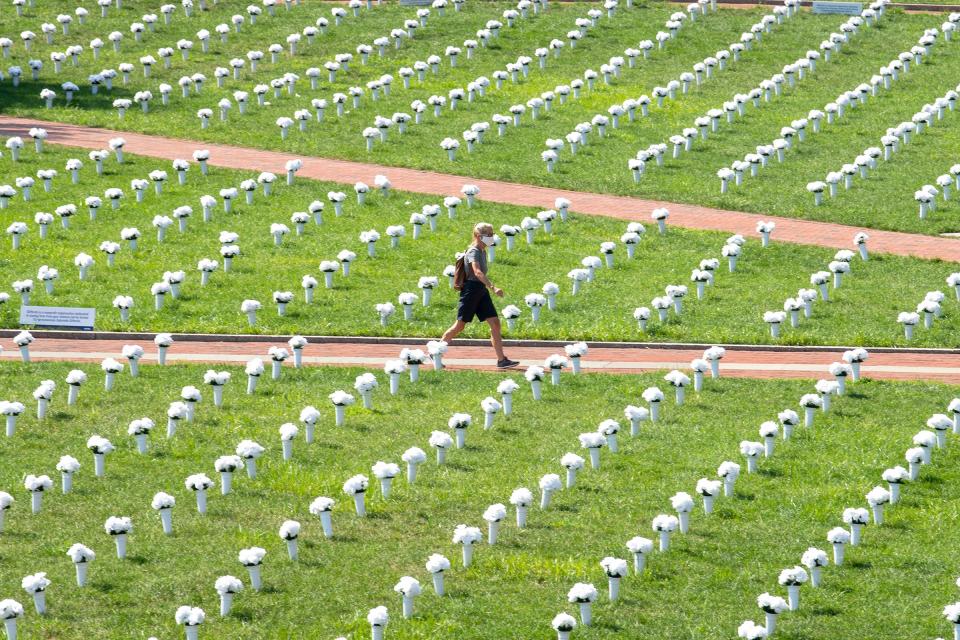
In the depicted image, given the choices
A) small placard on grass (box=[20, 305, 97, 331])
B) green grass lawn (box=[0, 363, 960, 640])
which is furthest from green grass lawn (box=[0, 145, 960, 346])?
green grass lawn (box=[0, 363, 960, 640])

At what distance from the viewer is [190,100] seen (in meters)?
34.4

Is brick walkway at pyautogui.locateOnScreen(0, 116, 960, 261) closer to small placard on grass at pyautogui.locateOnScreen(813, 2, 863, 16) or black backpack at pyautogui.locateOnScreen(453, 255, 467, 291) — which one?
black backpack at pyautogui.locateOnScreen(453, 255, 467, 291)

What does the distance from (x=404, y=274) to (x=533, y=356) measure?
3452 mm

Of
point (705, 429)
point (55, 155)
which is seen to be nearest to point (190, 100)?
point (55, 155)

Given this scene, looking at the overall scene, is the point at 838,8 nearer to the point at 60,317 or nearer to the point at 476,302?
the point at 476,302

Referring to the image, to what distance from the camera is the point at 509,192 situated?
29.0 meters

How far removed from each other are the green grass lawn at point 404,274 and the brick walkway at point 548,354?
38 centimetres

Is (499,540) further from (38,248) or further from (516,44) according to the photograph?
(516,44)

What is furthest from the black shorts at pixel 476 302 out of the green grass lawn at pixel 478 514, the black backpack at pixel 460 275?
the green grass lawn at pixel 478 514

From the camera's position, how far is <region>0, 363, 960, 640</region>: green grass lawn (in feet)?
47.6

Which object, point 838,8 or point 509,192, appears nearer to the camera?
point 509,192

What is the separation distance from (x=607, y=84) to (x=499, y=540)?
820 inches

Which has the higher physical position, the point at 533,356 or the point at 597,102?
the point at 597,102

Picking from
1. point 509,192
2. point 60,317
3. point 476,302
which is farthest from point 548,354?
point 509,192
